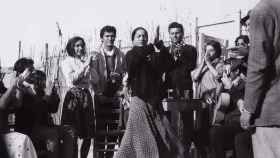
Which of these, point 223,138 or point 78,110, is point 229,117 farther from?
point 78,110

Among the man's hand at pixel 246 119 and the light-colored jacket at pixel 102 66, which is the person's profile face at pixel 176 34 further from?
the man's hand at pixel 246 119

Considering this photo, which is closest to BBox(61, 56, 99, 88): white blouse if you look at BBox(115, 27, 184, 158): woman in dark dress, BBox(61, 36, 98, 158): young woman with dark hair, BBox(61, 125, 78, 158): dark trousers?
BBox(61, 36, 98, 158): young woman with dark hair

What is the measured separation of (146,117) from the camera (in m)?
5.27

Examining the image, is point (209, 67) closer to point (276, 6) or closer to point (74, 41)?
point (74, 41)

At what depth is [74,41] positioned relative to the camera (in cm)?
668

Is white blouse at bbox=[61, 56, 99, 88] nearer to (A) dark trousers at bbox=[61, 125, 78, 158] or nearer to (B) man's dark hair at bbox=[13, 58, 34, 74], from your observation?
(A) dark trousers at bbox=[61, 125, 78, 158]

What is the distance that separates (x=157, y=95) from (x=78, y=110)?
1.55 meters

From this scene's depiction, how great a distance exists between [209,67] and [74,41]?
1.90 metres

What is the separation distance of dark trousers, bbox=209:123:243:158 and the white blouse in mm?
1876

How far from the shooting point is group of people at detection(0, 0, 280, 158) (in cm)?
283

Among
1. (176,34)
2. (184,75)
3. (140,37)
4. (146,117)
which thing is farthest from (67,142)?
(176,34)

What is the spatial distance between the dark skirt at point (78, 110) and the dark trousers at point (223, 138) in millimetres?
1788

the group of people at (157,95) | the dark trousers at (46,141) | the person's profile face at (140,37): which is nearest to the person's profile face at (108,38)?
the group of people at (157,95)

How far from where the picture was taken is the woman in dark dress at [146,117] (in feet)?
17.1
